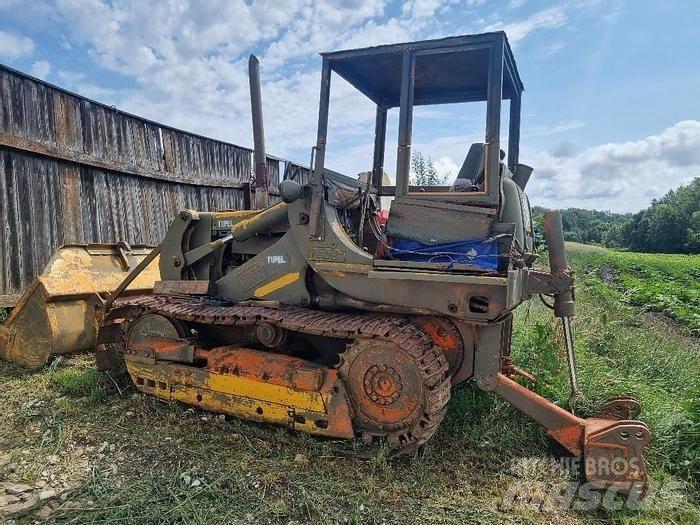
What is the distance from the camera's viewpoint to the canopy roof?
12.1ft

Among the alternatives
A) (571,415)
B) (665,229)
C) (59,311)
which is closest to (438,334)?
(571,415)

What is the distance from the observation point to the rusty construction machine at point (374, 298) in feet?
11.6

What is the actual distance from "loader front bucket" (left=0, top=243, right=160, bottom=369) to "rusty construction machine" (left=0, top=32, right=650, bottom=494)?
88 cm

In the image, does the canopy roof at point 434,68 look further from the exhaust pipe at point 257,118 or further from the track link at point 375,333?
the exhaust pipe at point 257,118

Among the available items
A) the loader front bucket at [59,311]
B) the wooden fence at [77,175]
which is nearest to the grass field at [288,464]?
the loader front bucket at [59,311]

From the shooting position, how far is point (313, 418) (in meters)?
3.81

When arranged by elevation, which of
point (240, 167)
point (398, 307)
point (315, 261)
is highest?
point (240, 167)

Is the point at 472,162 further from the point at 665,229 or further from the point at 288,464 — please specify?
the point at 665,229

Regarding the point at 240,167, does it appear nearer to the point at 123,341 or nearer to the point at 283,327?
the point at 123,341

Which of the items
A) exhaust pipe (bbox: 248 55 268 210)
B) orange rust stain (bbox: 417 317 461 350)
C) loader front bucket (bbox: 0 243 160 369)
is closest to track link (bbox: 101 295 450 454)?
orange rust stain (bbox: 417 317 461 350)

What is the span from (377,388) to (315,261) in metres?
1.11

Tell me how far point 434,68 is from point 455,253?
1.81m

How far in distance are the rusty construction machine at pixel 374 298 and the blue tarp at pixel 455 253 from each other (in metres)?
0.01

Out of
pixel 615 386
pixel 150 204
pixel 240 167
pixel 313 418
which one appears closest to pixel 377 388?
pixel 313 418
